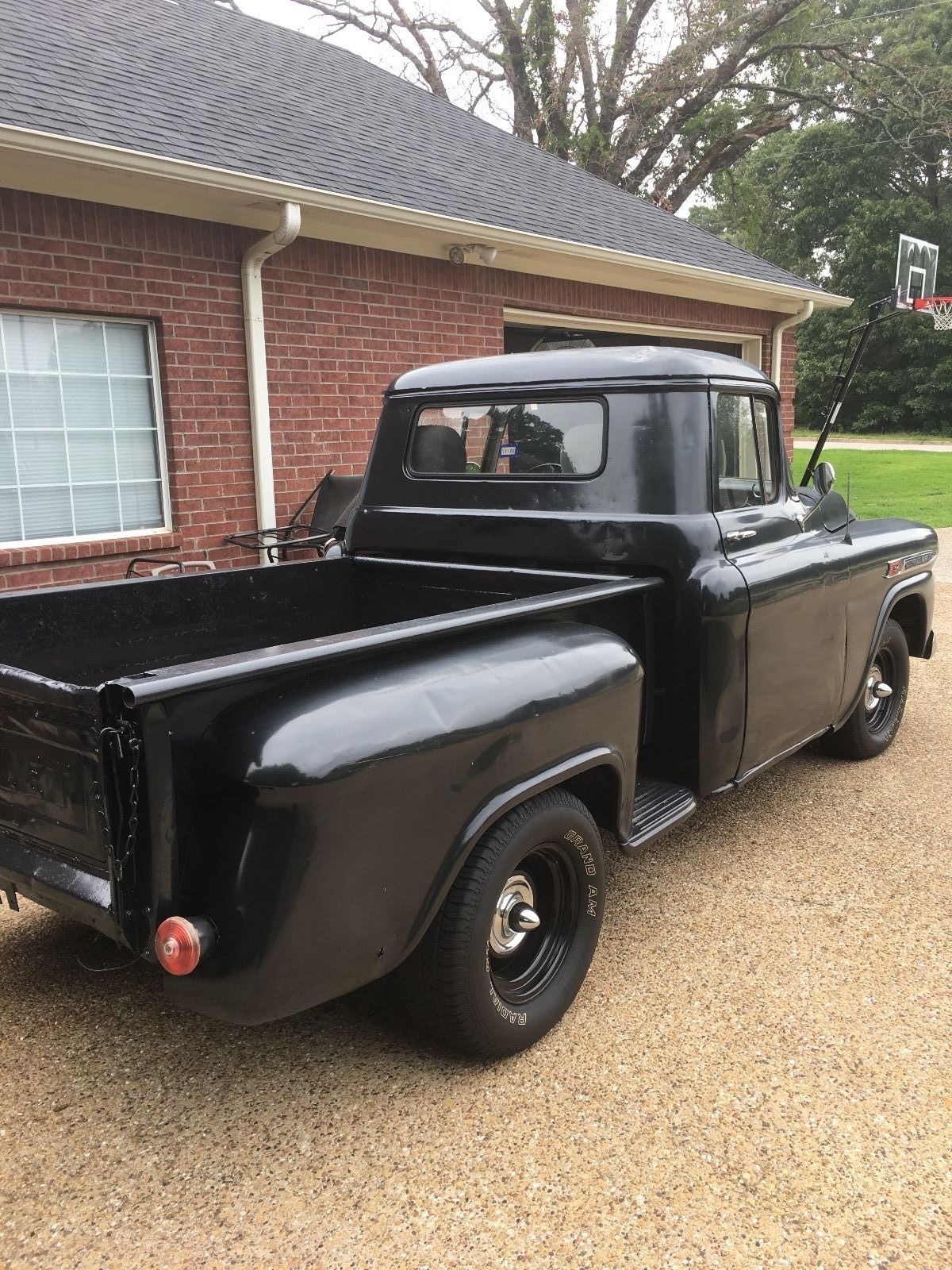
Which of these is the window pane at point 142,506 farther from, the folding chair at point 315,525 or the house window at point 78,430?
the folding chair at point 315,525

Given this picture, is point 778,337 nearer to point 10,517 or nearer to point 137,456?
point 137,456

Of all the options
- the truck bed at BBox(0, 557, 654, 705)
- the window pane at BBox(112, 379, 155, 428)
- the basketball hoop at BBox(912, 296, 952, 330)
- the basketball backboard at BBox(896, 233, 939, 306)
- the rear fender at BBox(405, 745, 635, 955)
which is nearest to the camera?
the rear fender at BBox(405, 745, 635, 955)

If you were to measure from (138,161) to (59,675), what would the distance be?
12.6 ft

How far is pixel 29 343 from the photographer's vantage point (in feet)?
20.2

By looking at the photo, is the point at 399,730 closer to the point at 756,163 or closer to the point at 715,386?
the point at 715,386

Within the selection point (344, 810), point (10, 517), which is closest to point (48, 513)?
point (10, 517)

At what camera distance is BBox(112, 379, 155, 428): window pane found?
6.61 m

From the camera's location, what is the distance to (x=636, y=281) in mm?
Answer: 10227

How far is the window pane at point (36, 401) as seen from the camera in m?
6.13

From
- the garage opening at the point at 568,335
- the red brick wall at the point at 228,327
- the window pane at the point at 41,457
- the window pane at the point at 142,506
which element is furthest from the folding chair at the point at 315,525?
the garage opening at the point at 568,335

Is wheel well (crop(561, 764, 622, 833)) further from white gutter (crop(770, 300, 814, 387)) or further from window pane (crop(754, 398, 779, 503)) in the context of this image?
white gutter (crop(770, 300, 814, 387))

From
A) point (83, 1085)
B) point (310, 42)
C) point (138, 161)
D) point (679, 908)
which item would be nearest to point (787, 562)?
point (679, 908)

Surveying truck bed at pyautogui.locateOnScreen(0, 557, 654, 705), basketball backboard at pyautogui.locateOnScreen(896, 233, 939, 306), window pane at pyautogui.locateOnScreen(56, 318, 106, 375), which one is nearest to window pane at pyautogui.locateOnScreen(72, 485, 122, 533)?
window pane at pyautogui.locateOnScreen(56, 318, 106, 375)

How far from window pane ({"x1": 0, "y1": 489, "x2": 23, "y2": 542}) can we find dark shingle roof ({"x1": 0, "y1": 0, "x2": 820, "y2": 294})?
2.05 metres
